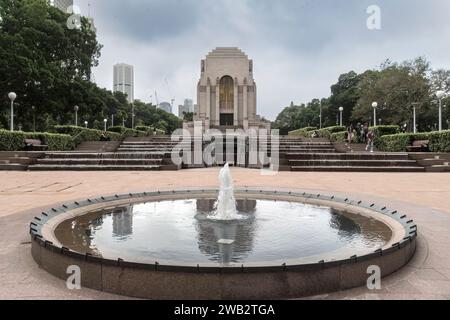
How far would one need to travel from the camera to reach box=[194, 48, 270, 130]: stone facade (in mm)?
51375

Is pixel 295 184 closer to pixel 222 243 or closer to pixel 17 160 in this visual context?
pixel 222 243

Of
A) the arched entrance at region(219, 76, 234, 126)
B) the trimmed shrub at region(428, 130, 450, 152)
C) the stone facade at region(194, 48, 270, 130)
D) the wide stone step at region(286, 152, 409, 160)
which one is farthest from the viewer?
the arched entrance at region(219, 76, 234, 126)

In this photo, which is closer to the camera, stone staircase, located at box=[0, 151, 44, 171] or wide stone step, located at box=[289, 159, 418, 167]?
stone staircase, located at box=[0, 151, 44, 171]

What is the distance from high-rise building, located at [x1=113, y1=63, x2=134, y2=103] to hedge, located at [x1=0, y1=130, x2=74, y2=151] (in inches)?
4381

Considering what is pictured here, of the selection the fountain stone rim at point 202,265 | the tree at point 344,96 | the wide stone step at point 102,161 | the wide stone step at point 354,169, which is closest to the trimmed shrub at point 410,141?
the wide stone step at point 354,169

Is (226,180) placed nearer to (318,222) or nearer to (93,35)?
(318,222)

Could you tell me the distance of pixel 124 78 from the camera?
139 meters

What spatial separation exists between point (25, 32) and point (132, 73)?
111144 millimetres

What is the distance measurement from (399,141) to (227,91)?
101ft

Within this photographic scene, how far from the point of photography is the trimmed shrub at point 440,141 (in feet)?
68.4

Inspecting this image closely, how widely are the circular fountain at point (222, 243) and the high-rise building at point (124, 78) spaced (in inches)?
5212

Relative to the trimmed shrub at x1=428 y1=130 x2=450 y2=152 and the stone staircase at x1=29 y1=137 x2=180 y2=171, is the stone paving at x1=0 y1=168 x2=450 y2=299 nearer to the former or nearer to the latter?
the stone staircase at x1=29 y1=137 x2=180 y2=171

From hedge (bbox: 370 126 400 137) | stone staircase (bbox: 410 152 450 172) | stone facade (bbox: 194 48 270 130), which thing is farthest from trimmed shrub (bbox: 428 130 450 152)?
stone facade (bbox: 194 48 270 130)
